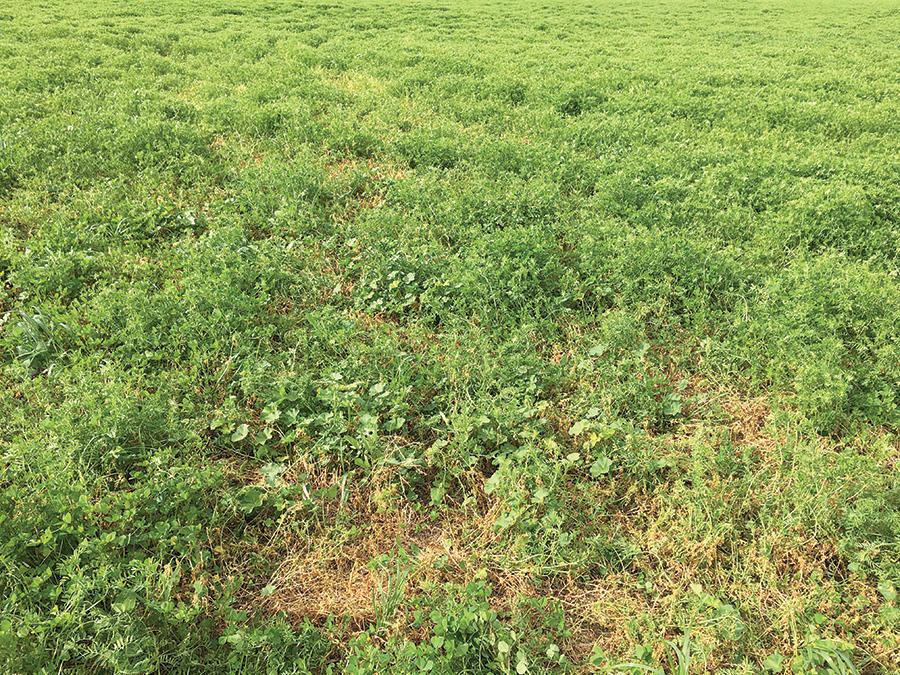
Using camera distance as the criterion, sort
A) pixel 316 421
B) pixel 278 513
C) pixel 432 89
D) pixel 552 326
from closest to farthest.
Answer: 1. pixel 278 513
2. pixel 316 421
3. pixel 552 326
4. pixel 432 89

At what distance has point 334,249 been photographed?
6684 mm

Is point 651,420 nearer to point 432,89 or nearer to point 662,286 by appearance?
point 662,286

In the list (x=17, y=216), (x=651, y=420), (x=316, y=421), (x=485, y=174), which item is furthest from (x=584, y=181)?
(x=17, y=216)

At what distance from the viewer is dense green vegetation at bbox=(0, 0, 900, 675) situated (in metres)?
3.18

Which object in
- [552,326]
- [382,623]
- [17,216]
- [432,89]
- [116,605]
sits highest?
[432,89]

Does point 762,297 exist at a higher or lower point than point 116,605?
higher

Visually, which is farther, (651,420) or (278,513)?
(651,420)

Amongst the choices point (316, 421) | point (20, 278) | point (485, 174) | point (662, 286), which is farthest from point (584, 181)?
point (20, 278)

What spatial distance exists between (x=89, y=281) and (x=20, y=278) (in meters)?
0.62

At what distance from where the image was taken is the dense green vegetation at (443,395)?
10.4ft

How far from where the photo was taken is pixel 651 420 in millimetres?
4477

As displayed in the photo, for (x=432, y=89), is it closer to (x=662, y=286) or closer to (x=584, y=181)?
(x=584, y=181)

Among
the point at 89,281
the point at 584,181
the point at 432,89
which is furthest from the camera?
Answer: the point at 432,89

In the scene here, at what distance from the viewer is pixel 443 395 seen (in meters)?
4.69
